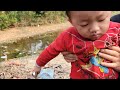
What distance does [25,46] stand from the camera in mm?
4934

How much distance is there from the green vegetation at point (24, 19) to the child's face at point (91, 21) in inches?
175

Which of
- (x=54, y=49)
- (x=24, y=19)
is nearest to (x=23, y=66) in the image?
(x=24, y=19)

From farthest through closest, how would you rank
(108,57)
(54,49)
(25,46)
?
(25,46)
(54,49)
(108,57)

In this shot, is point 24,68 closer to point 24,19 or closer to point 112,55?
point 24,19

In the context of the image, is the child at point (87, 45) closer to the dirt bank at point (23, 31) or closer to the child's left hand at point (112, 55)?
the child's left hand at point (112, 55)

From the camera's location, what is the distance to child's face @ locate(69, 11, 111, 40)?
3.88 ft

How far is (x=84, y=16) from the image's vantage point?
119 centimetres

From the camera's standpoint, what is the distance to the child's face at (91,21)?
1.18m

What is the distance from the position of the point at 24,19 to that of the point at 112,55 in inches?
193

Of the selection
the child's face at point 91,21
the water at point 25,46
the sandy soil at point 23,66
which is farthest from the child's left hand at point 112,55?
the water at point 25,46
